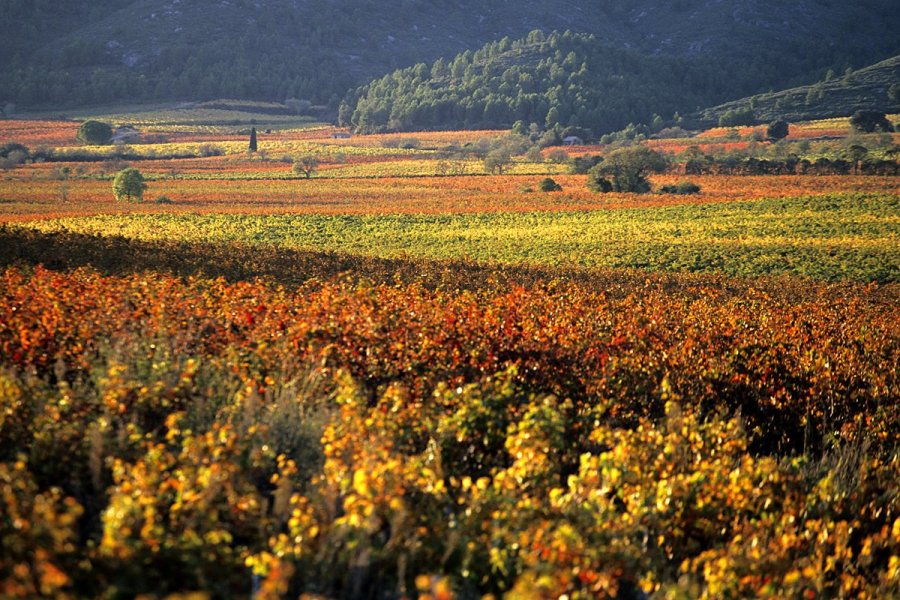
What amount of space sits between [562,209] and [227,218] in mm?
23305

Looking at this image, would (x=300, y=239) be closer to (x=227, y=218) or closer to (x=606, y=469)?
(x=227, y=218)

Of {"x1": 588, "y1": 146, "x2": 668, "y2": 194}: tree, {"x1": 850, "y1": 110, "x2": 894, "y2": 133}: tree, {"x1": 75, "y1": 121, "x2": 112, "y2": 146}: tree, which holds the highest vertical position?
{"x1": 850, "y1": 110, "x2": 894, "y2": 133}: tree

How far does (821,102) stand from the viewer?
179000 millimetres

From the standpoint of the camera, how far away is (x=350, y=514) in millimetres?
6027

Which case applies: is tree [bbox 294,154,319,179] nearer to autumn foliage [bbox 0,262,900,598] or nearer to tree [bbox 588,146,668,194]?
tree [bbox 588,146,668,194]

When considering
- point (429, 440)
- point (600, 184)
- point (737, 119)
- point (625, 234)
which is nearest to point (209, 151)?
point (600, 184)

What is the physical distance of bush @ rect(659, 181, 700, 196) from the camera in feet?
234

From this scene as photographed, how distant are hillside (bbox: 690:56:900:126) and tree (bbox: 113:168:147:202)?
Answer: 135 metres

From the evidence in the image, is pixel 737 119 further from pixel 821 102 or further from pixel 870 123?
pixel 870 123

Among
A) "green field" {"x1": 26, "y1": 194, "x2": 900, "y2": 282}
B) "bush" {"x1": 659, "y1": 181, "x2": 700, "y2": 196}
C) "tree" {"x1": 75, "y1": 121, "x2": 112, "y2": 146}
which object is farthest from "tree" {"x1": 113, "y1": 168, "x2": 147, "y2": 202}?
"tree" {"x1": 75, "y1": 121, "x2": 112, "y2": 146}

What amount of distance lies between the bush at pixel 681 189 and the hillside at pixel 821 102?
105 m

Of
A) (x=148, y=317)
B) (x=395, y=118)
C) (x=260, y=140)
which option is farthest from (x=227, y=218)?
(x=395, y=118)

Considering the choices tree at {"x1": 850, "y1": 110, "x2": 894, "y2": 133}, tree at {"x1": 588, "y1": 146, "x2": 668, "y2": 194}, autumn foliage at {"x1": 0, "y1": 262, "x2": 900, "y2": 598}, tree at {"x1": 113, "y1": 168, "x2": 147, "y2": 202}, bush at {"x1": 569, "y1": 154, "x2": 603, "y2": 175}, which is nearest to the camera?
autumn foliage at {"x1": 0, "y1": 262, "x2": 900, "y2": 598}

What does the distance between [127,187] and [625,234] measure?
35023 millimetres
